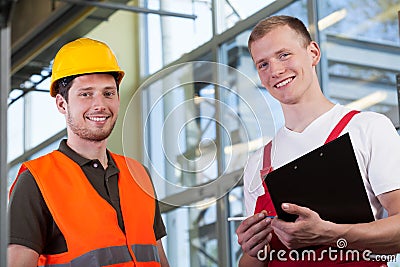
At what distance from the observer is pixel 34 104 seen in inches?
312

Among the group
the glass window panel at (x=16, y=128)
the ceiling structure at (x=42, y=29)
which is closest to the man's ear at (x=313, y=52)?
the ceiling structure at (x=42, y=29)

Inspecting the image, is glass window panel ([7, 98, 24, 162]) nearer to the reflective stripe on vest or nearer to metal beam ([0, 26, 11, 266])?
the reflective stripe on vest

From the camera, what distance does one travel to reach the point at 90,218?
87.7 inches

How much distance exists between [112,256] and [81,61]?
0.58 metres

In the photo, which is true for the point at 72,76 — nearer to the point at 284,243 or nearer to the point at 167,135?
the point at 167,135

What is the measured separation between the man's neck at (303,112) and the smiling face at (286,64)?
0.8 inches

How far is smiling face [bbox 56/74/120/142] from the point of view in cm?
230

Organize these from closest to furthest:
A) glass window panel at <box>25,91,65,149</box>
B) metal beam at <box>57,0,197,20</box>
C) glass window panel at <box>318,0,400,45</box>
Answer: glass window panel at <box>318,0,400,45</box>
metal beam at <box>57,0,197,20</box>
glass window panel at <box>25,91,65,149</box>

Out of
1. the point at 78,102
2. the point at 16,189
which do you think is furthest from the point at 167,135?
→ the point at 16,189

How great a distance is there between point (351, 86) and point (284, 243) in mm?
3190

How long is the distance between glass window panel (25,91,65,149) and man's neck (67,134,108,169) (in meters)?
5.19

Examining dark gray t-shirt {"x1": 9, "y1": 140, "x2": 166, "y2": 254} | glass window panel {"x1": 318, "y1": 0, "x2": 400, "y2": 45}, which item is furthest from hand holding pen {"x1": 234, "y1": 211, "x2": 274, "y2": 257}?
glass window panel {"x1": 318, "y1": 0, "x2": 400, "y2": 45}

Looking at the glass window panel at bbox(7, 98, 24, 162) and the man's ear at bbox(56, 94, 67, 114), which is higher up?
the glass window panel at bbox(7, 98, 24, 162)

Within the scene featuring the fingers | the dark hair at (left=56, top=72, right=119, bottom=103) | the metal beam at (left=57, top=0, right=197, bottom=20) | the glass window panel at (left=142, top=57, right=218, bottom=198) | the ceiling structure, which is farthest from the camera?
the ceiling structure
